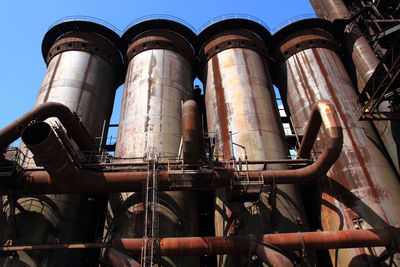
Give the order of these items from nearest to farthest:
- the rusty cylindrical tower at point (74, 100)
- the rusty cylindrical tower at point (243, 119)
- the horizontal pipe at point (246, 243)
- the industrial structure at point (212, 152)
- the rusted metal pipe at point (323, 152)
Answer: the horizontal pipe at point (246, 243) → the industrial structure at point (212, 152) → the rusted metal pipe at point (323, 152) → the rusty cylindrical tower at point (74, 100) → the rusty cylindrical tower at point (243, 119)

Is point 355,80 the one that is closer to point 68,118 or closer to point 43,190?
point 68,118

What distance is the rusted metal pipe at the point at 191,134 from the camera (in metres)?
13.0

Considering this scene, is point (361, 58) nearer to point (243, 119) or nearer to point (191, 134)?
point (243, 119)

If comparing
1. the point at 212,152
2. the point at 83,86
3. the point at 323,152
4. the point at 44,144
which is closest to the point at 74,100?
the point at 83,86

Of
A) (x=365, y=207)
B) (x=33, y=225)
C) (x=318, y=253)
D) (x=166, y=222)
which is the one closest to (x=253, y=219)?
(x=166, y=222)

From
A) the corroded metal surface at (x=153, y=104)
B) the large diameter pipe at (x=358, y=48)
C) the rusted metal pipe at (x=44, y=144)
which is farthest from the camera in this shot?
the large diameter pipe at (x=358, y=48)

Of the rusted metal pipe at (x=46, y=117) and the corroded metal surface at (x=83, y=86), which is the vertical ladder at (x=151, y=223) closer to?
the rusted metal pipe at (x=46, y=117)

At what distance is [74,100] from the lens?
21.5 meters

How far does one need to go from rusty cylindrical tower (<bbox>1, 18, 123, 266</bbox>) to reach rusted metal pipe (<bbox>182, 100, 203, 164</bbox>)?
8446 mm

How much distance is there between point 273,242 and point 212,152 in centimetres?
537

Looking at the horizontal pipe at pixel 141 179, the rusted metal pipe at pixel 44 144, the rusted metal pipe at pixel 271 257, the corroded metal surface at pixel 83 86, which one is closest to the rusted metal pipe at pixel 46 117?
the horizontal pipe at pixel 141 179

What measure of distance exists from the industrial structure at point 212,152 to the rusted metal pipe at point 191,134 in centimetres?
7

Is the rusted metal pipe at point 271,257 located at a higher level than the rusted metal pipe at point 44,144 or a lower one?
lower

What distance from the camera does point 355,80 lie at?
25.9m
